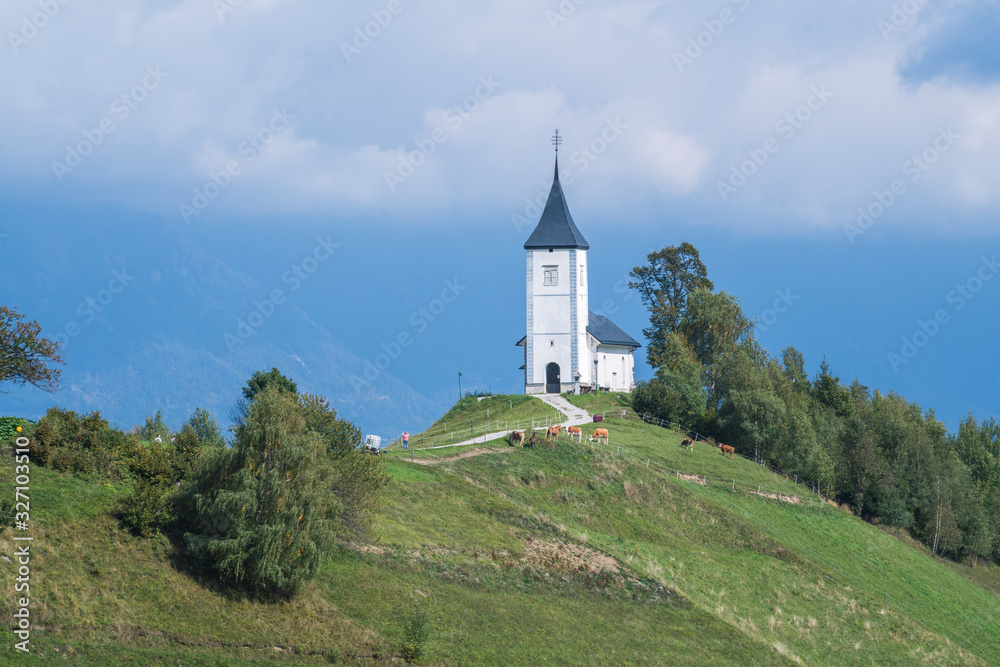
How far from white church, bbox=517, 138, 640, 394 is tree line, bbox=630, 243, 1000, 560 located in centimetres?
605

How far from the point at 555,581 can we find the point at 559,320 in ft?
142

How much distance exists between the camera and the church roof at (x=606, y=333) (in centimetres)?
8281

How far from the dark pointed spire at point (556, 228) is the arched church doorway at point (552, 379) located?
9.30 metres

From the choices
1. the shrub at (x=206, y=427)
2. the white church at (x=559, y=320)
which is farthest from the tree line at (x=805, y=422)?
the shrub at (x=206, y=427)

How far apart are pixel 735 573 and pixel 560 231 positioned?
135ft

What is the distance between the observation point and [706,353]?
266 feet

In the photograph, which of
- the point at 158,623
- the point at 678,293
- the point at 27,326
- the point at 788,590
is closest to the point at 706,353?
the point at 678,293

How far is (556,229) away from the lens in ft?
270

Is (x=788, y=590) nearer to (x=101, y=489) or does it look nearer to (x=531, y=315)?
(x=101, y=489)

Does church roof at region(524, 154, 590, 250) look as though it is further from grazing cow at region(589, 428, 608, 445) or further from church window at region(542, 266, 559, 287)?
grazing cow at region(589, 428, 608, 445)

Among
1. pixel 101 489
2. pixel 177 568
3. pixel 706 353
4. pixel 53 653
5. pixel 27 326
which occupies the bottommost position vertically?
pixel 53 653

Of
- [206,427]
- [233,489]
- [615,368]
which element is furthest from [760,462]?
[233,489]

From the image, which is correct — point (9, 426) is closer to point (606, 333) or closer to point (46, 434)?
point (46, 434)

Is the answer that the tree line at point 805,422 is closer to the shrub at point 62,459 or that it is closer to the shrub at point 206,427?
the shrub at point 206,427
